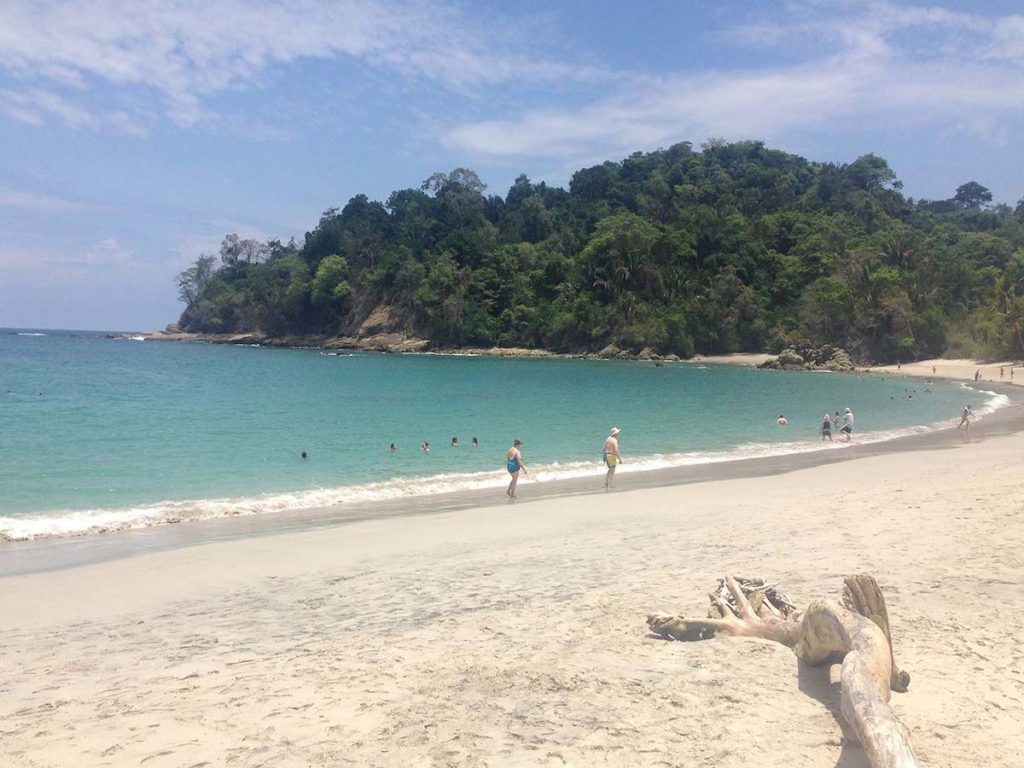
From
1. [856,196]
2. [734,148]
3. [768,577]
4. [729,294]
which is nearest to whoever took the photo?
[768,577]

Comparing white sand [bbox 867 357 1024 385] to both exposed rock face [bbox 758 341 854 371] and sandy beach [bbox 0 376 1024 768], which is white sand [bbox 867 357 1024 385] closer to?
exposed rock face [bbox 758 341 854 371]

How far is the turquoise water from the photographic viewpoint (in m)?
16.4

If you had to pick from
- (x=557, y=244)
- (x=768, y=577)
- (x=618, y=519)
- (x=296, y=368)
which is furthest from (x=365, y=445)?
(x=557, y=244)

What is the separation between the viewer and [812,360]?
253 feet

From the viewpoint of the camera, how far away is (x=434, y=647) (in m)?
6.68

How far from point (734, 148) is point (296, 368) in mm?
104474

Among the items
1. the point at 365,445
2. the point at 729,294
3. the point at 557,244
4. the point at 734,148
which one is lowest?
the point at 365,445

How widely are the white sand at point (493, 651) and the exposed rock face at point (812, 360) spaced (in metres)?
67.6

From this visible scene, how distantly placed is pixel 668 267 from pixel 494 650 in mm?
98207

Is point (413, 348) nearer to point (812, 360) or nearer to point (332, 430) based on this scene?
point (812, 360)

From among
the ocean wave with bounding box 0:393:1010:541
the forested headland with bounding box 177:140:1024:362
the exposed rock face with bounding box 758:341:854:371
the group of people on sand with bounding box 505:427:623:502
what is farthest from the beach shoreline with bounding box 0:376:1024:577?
the forested headland with bounding box 177:140:1024:362

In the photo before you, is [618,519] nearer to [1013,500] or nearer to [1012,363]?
[1013,500]

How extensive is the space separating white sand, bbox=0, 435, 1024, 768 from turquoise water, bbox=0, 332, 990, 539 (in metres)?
5.45

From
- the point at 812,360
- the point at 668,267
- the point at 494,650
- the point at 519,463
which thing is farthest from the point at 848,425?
the point at 668,267
